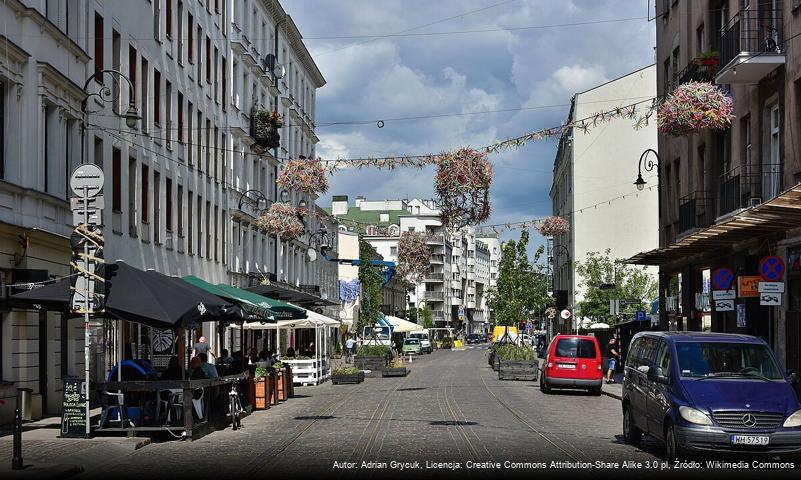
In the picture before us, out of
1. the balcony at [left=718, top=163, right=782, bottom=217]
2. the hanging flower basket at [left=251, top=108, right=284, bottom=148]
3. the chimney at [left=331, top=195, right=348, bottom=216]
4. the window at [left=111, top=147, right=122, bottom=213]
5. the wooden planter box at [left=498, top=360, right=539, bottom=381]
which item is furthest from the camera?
the chimney at [left=331, top=195, right=348, bottom=216]

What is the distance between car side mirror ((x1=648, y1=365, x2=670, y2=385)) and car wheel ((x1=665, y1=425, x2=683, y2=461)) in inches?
30.4

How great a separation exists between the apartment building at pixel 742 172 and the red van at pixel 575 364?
3571 mm

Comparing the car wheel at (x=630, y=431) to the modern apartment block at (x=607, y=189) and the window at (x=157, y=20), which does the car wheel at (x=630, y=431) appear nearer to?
the window at (x=157, y=20)

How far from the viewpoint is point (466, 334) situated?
581 ft

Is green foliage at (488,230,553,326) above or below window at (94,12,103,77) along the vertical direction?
below

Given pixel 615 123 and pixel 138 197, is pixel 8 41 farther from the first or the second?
pixel 615 123

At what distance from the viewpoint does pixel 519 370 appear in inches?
1645

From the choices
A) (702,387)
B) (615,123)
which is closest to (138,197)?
(702,387)

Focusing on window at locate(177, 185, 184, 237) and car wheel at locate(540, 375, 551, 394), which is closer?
car wheel at locate(540, 375, 551, 394)

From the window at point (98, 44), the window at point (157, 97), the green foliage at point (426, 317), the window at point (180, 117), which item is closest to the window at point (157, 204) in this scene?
the window at point (157, 97)

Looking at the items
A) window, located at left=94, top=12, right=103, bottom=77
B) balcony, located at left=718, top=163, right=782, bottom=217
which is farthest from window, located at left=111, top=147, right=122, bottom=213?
balcony, located at left=718, top=163, right=782, bottom=217

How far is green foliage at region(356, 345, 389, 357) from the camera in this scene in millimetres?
49406

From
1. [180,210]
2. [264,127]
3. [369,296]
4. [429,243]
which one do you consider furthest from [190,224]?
[429,243]

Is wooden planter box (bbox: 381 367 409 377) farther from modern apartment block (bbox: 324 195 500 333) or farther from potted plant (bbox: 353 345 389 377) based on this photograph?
modern apartment block (bbox: 324 195 500 333)
